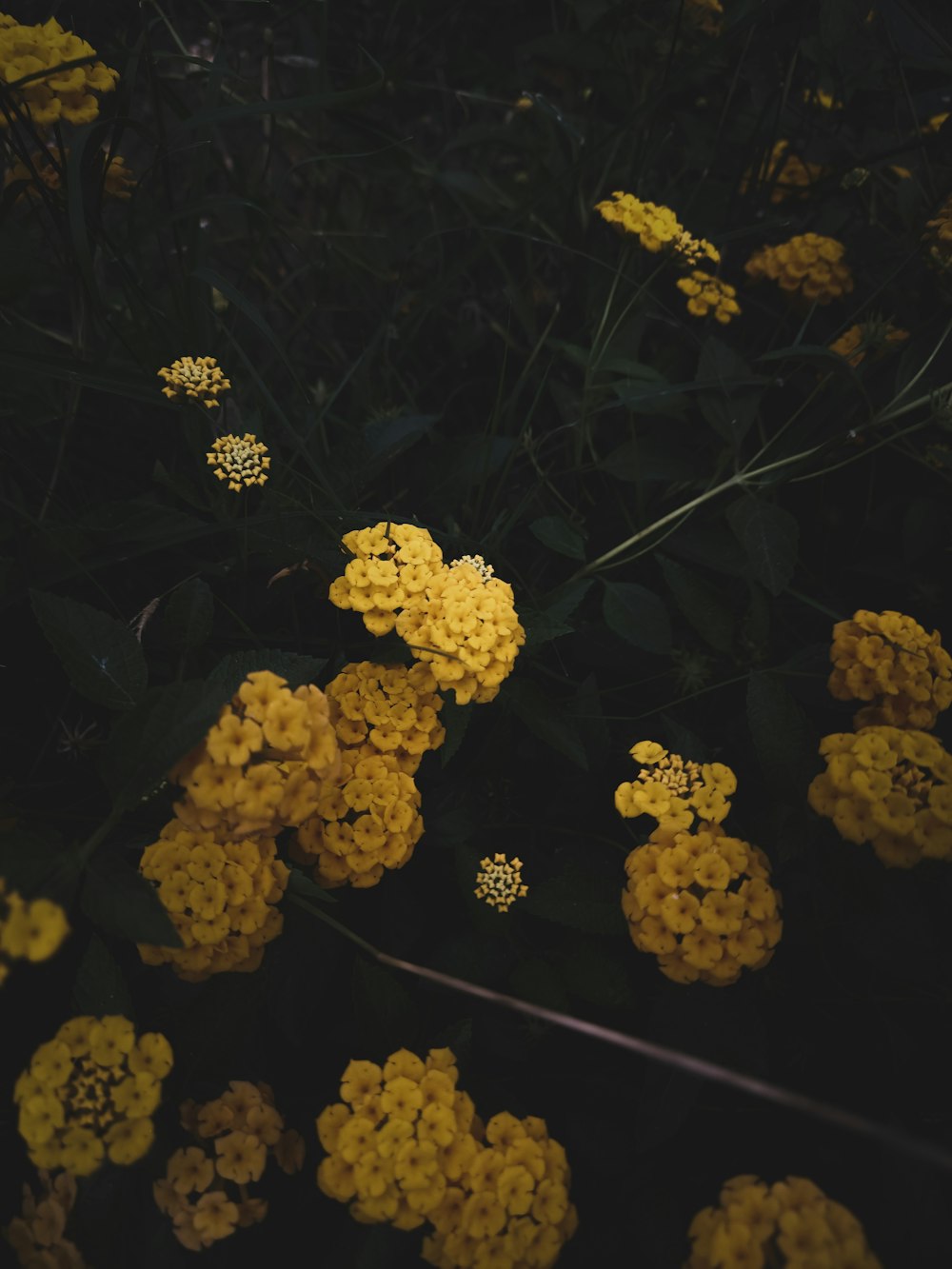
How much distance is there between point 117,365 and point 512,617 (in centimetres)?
92

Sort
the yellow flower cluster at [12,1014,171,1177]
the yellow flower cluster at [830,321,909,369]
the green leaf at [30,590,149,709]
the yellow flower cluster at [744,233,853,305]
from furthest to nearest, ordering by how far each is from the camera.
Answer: the yellow flower cluster at [744,233,853,305] < the yellow flower cluster at [830,321,909,369] < the green leaf at [30,590,149,709] < the yellow flower cluster at [12,1014,171,1177]

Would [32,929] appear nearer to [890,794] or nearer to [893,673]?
[890,794]

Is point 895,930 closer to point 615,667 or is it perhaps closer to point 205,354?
point 615,667

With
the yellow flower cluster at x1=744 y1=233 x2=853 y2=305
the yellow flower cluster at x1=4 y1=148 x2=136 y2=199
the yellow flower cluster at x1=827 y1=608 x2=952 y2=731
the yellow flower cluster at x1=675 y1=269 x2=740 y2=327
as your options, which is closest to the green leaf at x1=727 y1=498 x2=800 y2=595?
the yellow flower cluster at x1=827 y1=608 x2=952 y2=731

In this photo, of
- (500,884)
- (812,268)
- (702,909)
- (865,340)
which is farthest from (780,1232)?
(812,268)

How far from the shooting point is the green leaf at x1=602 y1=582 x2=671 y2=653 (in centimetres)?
141

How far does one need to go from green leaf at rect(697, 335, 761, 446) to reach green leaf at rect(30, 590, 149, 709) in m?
1.06

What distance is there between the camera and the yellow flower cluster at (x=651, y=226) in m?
1.49

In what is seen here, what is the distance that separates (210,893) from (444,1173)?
420 millimetres

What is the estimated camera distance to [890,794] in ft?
3.43

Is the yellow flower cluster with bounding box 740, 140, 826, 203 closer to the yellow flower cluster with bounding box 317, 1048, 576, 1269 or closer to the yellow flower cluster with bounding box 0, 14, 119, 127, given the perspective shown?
the yellow flower cluster with bounding box 0, 14, 119, 127

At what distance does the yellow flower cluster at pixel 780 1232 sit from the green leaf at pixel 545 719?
0.55m

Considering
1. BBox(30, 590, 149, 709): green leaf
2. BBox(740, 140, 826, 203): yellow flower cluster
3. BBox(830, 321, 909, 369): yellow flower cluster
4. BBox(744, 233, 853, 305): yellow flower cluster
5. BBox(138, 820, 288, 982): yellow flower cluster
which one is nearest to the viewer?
BBox(138, 820, 288, 982): yellow flower cluster

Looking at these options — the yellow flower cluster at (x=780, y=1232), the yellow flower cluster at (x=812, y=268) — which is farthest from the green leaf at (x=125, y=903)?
the yellow flower cluster at (x=812, y=268)
